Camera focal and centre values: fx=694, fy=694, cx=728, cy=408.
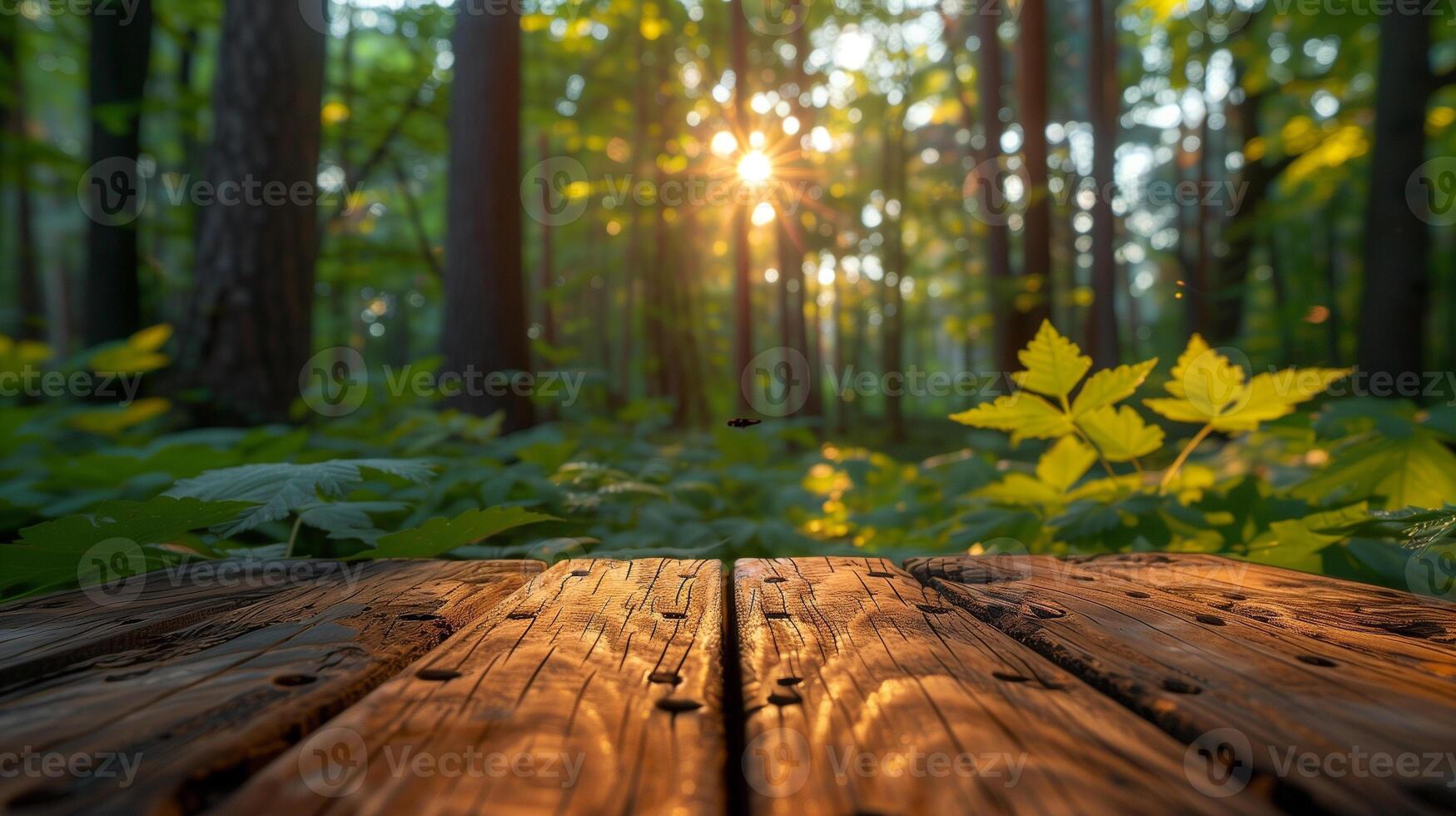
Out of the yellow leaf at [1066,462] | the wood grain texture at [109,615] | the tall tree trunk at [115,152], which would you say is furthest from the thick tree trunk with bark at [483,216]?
the yellow leaf at [1066,462]

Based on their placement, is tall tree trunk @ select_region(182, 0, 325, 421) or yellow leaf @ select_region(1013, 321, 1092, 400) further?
tall tree trunk @ select_region(182, 0, 325, 421)

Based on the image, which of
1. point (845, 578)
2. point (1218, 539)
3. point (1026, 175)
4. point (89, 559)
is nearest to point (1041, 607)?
point (845, 578)

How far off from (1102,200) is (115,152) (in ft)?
29.9

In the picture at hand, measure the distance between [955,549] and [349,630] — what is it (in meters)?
1.94

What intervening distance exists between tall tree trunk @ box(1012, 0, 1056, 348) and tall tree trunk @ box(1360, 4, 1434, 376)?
2.58 metres

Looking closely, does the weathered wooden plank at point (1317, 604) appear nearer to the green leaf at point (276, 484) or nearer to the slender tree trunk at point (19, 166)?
the green leaf at point (276, 484)

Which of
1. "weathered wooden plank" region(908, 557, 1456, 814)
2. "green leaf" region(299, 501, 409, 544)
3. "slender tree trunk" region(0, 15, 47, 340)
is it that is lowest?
"weathered wooden plank" region(908, 557, 1456, 814)

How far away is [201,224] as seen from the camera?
4.79 meters

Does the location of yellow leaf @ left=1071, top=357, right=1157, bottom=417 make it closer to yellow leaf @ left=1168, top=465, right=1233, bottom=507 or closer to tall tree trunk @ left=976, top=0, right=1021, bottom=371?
yellow leaf @ left=1168, top=465, right=1233, bottom=507

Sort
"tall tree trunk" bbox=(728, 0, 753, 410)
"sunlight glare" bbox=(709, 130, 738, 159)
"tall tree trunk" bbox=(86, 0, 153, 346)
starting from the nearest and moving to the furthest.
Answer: "tall tree trunk" bbox=(86, 0, 153, 346) < "tall tree trunk" bbox=(728, 0, 753, 410) < "sunlight glare" bbox=(709, 130, 738, 159)

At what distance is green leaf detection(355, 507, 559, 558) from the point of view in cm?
170

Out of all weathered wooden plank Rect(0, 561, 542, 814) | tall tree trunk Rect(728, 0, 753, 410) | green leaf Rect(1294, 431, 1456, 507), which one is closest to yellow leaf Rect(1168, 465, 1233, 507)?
green leaf Rect(1294, 431, 1456, 507)

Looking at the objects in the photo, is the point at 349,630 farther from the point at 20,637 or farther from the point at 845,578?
the point at 845,578

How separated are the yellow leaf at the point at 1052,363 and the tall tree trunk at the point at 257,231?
15.6 feet
